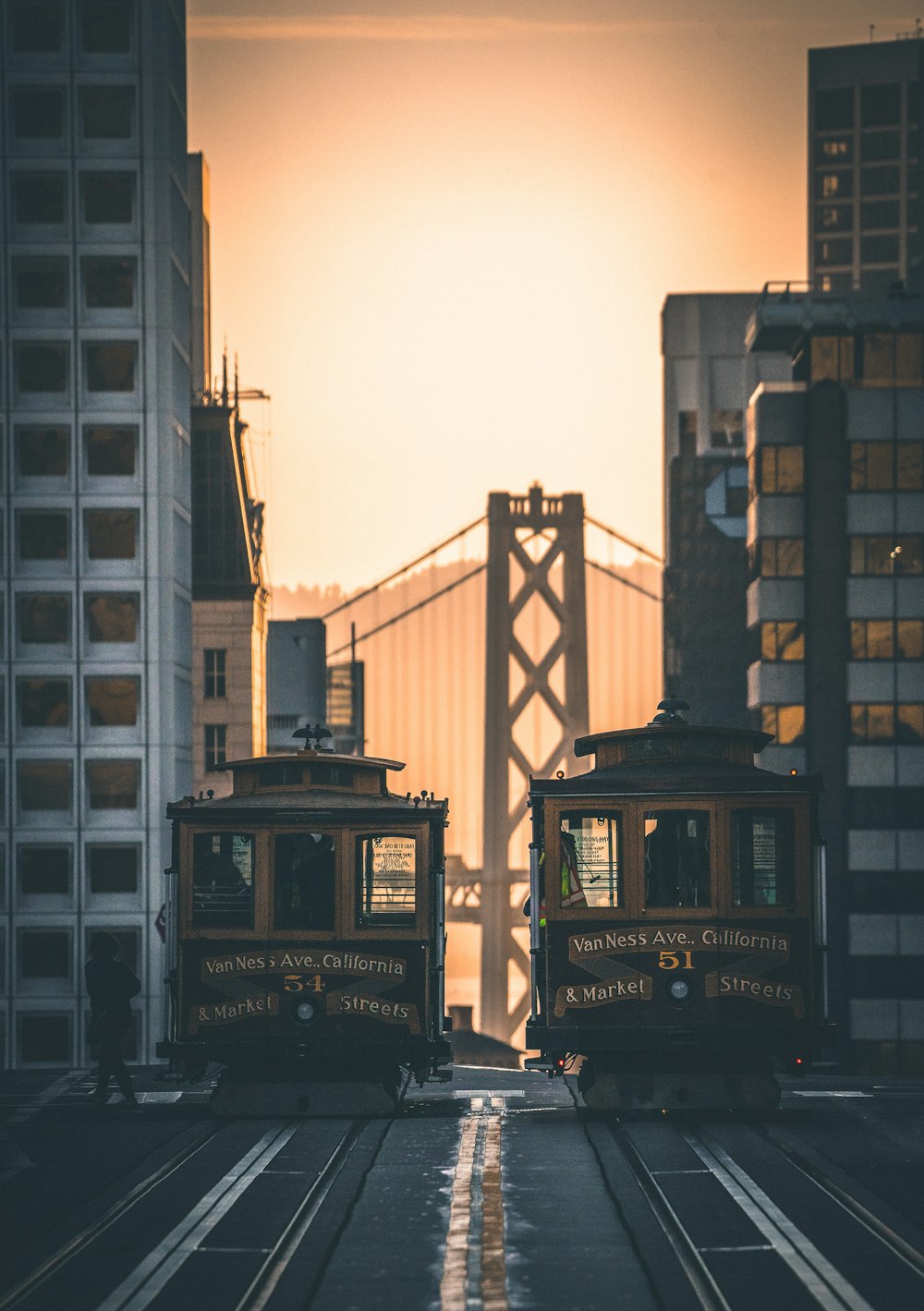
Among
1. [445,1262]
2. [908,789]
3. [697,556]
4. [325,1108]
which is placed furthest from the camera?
[697,556]

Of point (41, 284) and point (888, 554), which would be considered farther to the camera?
point (888, 554)

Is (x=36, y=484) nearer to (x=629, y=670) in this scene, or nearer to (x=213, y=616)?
(x=213, y=616)

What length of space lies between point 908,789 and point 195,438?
32283mm

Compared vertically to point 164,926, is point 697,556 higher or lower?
higher

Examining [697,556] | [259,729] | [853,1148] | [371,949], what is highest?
[697,556]

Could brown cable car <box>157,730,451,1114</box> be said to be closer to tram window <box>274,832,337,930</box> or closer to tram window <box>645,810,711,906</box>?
tram window <box>274,832,337,930</box>

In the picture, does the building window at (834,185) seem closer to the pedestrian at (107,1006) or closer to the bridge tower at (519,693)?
the bridge tower at (519,693)

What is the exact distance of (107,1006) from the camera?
22.6 metres

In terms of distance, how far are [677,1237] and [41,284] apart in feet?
120

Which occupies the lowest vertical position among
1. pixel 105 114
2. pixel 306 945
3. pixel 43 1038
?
pixel 43 1038

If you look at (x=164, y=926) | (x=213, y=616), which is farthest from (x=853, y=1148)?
(x=213, y=616)

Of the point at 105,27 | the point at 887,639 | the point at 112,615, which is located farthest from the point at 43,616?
the point at 887,639

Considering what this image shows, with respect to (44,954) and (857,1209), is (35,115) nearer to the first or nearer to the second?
(44,954)

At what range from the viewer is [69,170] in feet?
152
